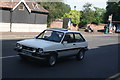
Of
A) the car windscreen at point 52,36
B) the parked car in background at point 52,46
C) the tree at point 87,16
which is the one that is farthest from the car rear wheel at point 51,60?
the tree at point 87,16

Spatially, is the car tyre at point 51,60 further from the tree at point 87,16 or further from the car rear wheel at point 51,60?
the tree at point 87,16

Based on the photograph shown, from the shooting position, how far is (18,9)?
34500 mm

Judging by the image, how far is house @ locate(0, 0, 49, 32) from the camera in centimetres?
3231

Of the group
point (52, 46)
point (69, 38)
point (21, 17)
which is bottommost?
point (52, 46)

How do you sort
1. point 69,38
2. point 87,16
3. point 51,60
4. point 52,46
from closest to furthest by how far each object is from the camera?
point 52,46, point 51,60, point 69,38, point 87,16

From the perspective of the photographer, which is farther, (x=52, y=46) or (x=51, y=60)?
(x=51, y=60)

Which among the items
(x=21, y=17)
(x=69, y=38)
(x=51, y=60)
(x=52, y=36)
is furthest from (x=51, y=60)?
(x=21, y=17)

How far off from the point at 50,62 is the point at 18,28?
89.4 feet

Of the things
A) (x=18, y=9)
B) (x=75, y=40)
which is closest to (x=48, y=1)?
Answer: (x=18, y=9)

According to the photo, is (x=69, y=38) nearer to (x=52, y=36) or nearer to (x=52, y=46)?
(x=52, y=36)

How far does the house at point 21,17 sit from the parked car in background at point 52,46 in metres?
23.9

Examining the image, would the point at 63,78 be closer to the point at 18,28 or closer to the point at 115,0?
the point at 18,28

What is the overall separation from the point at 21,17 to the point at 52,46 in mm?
28248

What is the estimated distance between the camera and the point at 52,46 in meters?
7.96
